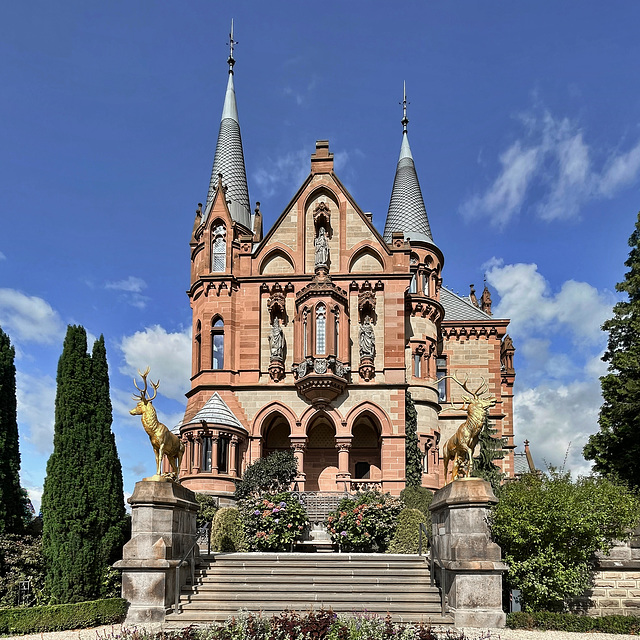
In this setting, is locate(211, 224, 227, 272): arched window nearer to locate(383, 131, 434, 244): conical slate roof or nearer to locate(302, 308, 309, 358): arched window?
locate(302, 308, 309, 358): arched window

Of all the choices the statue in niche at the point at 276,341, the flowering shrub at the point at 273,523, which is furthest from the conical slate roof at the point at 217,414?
the flowering shrub at the point at 273,523

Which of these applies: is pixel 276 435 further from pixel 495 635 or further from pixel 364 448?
pixel 495 635

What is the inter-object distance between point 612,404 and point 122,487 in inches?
1028

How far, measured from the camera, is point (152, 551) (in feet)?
54.0

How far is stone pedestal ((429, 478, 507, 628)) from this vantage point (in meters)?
15.3

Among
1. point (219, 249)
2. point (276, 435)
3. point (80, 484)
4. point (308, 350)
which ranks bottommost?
point (80, 484)

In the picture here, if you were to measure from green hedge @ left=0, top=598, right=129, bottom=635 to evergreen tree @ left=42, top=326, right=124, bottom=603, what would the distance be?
1318 millimetres

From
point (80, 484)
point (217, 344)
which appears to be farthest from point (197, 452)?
point (80, 484)

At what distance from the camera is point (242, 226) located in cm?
4100

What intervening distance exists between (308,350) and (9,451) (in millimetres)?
18056

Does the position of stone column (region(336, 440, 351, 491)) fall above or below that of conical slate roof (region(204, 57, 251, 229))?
below

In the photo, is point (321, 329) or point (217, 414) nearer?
point (217, 414)

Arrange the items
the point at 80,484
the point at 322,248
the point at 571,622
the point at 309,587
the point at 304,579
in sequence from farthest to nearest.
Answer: the point at 322,248
the point at 80,484
the point at 304,579
the point at 309,587
the point at 571,622

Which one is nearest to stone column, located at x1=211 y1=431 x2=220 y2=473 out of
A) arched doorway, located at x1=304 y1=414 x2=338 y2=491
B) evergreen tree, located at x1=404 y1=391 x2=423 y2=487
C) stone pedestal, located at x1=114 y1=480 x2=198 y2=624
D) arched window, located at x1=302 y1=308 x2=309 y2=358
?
arched doorway, located at x1=304 y1=414 x2=338 y2=491
